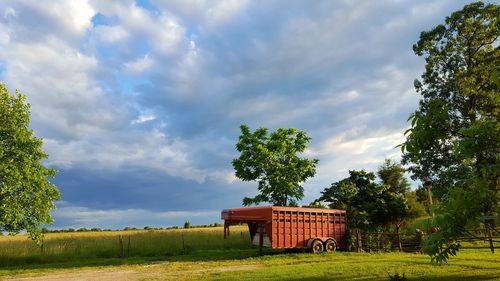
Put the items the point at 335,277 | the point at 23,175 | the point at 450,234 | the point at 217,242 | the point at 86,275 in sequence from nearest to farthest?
the point at 450,234
the point at 335,277
the point at 86,275
the point at 23,175
the point at 217,242

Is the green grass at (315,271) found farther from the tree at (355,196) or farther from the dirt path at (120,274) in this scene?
the tree at (355,196)

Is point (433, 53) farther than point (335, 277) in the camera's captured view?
Yes

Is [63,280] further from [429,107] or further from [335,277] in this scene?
[429,107]

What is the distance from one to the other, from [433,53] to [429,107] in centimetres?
3511

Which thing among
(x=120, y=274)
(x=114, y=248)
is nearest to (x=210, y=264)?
(x=120, y=274)

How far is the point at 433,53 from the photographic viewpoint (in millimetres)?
39531

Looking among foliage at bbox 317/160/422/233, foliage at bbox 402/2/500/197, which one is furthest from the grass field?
foliage at bbox 402/2/500/197

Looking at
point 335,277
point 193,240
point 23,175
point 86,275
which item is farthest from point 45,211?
point 335,277

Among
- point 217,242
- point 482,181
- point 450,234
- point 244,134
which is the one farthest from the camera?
point 244,134

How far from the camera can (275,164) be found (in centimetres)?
3597

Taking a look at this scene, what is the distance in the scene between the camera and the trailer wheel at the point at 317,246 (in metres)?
27.2

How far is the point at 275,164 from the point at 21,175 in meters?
18.5

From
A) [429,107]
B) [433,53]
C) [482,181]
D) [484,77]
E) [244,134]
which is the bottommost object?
[482,181]

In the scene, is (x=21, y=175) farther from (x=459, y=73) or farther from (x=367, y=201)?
(x=459, y=73)
